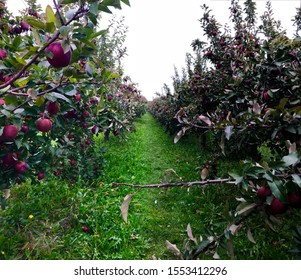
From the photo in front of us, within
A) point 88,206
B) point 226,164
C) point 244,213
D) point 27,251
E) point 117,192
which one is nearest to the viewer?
point 244,213

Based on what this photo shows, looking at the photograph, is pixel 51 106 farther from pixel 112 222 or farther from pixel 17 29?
pixel 112 222

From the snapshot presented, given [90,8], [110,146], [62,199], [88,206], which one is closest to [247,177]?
[90,8]

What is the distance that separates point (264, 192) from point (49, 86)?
1315mm

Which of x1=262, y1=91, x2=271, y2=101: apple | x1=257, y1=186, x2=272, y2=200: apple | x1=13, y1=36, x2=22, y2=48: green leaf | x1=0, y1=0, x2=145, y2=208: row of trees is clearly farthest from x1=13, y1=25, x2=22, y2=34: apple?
x1=257, y1=186, x2=272, y2=200: apple

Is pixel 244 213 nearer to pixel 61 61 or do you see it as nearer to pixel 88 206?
pixel 61 61

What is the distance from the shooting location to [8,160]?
1.95m

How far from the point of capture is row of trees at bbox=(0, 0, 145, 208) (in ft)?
3.50

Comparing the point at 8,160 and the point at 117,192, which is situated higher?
the point at 8,160

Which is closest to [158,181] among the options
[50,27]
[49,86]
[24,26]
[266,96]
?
[266,96]

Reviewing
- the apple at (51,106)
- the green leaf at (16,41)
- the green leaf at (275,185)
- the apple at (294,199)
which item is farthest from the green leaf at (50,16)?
the apple at (294,199)

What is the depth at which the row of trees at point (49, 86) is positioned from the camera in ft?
3.50

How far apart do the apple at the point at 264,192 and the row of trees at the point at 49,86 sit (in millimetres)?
872

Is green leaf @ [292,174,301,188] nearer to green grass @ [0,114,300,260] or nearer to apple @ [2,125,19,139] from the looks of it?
green grass @ [0,114,300,260]

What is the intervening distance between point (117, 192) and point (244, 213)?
2885 mm
